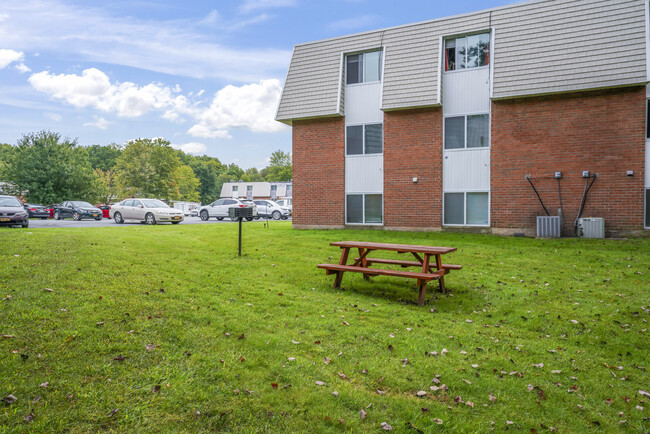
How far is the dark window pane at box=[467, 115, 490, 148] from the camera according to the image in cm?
1540

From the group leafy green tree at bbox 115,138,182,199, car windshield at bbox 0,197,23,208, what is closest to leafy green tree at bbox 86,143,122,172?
leafy green tree at bbox 115,138,182,199

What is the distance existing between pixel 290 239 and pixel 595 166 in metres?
10.2

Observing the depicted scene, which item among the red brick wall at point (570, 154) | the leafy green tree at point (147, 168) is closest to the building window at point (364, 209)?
the red brick wall at point (570, 154)

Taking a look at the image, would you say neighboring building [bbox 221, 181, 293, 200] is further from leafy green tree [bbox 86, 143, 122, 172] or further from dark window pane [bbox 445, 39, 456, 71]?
dark window pane [bbox 445, 39, 456, 71]

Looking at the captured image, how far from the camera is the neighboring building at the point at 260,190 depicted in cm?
7406

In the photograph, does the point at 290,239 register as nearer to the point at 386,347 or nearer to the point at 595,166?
the point at 386,347

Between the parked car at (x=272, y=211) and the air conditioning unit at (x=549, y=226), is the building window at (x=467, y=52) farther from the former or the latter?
the parked car at (x=272, y=211)

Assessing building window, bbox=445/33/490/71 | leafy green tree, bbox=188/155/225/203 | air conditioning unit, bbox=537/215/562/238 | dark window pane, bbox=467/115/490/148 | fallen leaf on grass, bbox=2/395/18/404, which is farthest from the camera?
leafy green tree, bbox=188/155/225/203

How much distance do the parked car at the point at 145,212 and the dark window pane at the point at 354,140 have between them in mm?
11710

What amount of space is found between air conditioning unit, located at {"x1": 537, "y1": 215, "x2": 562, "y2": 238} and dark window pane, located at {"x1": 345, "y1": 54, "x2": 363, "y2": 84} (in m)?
8.80

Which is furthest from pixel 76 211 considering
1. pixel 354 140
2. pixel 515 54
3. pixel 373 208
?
pixel 515 54

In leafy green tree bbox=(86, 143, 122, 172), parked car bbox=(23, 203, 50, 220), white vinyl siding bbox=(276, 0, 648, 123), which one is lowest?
parked car bbox=(23, 203, 50, 220)

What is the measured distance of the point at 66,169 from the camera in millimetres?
39406

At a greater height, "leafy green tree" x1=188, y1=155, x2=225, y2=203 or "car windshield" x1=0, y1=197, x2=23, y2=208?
"leafy green tree" x1=188, y1=155, x2=225, y2=203
